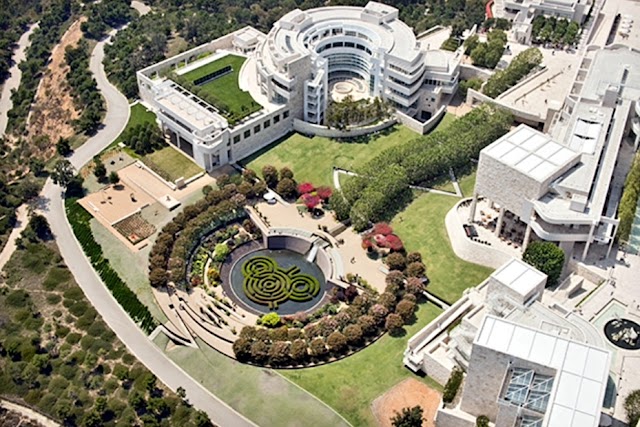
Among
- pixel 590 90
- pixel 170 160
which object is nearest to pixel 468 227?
pixel 590 90

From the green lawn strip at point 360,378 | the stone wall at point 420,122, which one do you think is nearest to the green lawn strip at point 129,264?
the green lawn strip at point 360,378

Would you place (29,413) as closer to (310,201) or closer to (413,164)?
(310,201)

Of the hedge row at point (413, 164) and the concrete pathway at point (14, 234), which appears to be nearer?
the concrete pathway at point (14, 234)

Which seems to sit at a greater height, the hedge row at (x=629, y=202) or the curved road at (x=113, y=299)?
the hedge row at (x=629, y=202)

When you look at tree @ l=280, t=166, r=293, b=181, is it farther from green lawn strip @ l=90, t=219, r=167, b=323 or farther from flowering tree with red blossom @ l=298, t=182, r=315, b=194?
green lawn strip @ l=90, t=219, r=167, b=323

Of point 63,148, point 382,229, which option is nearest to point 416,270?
point 382,229

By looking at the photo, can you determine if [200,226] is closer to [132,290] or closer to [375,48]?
[132,290]

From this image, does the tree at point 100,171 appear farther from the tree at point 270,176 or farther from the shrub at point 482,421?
the shrub at point 482,421
